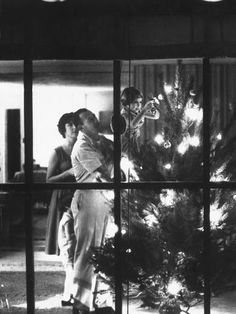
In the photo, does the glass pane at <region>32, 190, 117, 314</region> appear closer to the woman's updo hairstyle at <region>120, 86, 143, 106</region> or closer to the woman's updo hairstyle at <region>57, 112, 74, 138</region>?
the woman's updo hairstyle at <region>57, 112, 74, 138</region>

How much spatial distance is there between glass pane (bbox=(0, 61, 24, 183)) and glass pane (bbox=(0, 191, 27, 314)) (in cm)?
19

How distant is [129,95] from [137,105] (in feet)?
0.36

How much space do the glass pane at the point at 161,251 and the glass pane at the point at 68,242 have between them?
129 mm

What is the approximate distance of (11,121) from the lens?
589 cm

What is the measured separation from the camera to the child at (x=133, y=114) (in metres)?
5.85

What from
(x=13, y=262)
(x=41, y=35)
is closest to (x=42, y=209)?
(x=13, y=262)

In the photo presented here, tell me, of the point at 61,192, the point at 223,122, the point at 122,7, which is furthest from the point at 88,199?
the point at 122,7

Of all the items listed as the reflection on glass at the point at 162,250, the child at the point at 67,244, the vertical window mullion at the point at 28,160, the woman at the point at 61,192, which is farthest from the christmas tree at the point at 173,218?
the vertical window mullion at the point at 28,160

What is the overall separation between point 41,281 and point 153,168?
4.46ft

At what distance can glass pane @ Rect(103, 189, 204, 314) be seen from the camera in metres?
5.91

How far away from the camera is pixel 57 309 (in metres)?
6.03

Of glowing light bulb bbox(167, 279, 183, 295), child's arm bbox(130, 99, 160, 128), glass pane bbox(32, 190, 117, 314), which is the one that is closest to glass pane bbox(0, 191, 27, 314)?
glass pane bbox(32, 190, 117, 314)

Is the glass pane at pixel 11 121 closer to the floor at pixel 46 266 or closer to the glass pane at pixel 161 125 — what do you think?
the floor at pixel 46 266

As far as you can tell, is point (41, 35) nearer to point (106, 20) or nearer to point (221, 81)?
point (106, 20)
